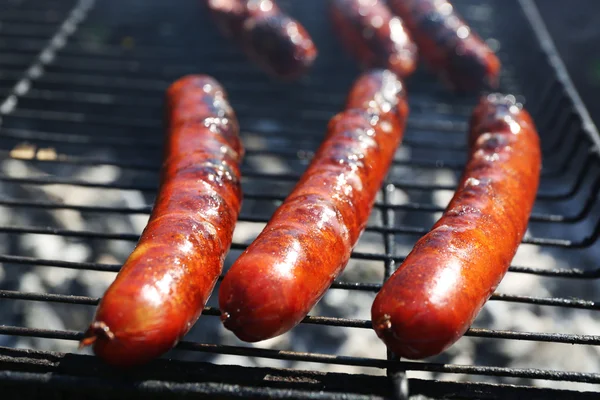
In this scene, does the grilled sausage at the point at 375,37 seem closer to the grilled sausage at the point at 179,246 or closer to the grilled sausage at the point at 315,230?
the grilled sausage at the point at 315,230

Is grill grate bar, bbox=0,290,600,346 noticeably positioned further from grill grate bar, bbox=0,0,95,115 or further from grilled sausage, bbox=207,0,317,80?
grilled sausage, bbox=207,0,317,80

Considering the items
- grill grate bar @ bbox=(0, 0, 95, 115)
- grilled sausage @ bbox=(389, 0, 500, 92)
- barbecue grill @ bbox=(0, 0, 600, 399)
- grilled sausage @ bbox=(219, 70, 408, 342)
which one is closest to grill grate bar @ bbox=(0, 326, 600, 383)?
barbecue grill @ bbox=(0, 0, 600, 399)

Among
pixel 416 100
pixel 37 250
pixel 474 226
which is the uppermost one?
pixel 474 226

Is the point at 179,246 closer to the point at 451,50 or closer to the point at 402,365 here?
the point at 402,365

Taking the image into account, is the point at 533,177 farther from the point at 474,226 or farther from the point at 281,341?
the point at 281,341

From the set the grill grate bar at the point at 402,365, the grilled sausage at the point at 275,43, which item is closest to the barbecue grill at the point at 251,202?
the grill grate bar at the point at 402,365

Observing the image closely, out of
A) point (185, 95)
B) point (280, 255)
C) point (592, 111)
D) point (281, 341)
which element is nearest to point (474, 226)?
point (280, 255)
